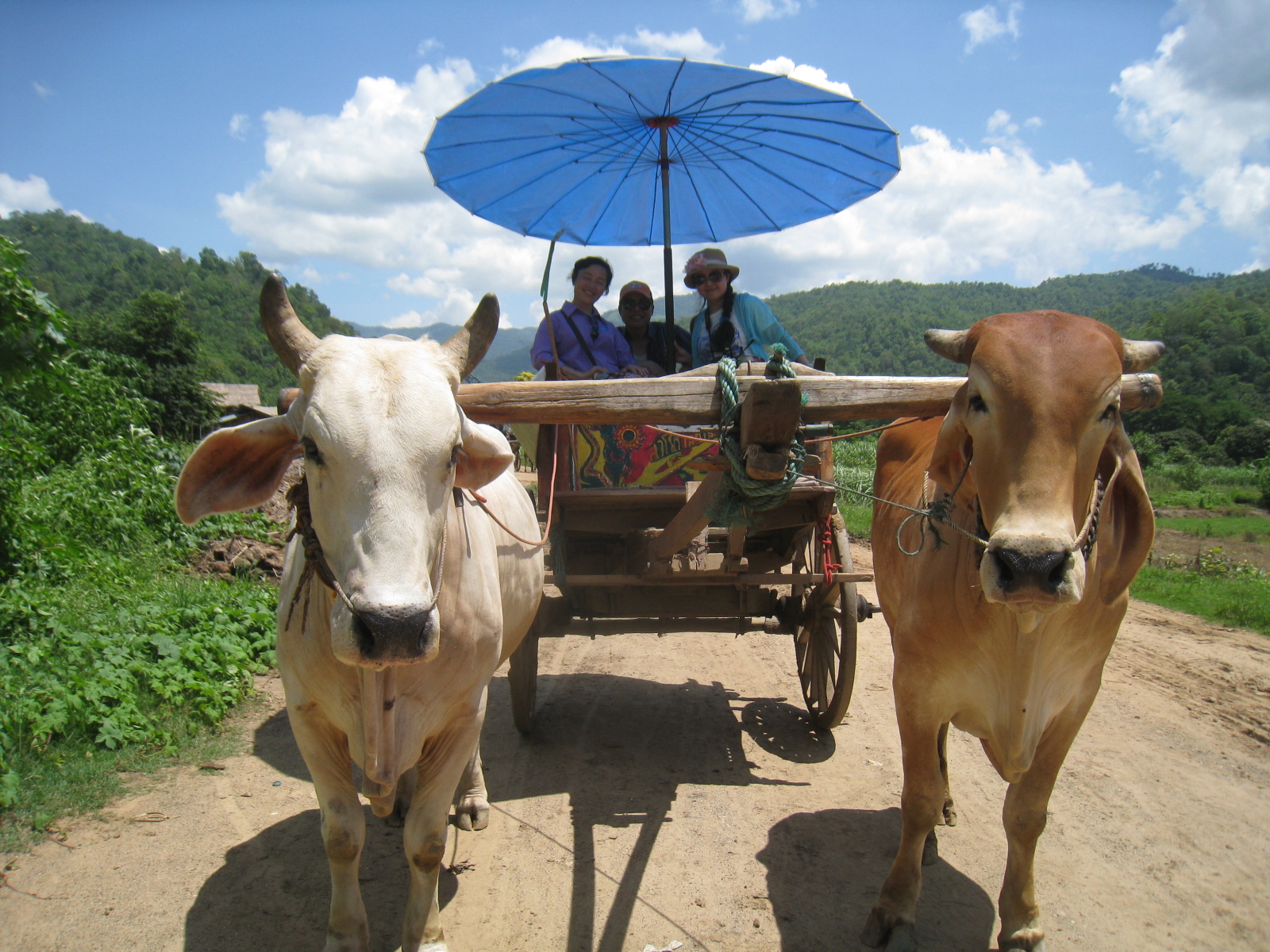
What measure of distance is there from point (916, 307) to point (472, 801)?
8445 centimetres

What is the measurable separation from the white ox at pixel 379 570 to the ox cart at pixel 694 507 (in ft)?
1.53

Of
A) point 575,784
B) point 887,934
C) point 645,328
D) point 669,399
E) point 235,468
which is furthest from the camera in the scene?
point 645,328

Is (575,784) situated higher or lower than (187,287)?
lower

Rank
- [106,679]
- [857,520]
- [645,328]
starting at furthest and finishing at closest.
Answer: [857,520] < [645,328] < [106,679]

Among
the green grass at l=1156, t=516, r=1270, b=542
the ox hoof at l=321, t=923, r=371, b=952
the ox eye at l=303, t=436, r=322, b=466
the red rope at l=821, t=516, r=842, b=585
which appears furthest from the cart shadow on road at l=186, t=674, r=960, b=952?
the green grass at l=1156, t=516, r=1270, b=542

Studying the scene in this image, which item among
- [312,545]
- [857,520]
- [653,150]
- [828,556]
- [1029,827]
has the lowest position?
[857,520]

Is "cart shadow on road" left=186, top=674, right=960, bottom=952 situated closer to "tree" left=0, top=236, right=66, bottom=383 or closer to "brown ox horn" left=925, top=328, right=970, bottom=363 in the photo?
"brown ox horn" left=925, top=328, right=970, bottom=363

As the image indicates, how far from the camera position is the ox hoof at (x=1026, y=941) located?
8.98ft

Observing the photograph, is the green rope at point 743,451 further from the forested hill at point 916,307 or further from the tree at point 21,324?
the forested hill at point 916,307

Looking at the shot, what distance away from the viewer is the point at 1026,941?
2736mm

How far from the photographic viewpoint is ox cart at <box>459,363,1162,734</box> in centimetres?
265

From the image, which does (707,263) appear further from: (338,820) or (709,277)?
(338,820)

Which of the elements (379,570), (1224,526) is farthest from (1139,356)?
(1224,526)

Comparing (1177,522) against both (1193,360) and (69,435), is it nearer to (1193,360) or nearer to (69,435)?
(69,435)
